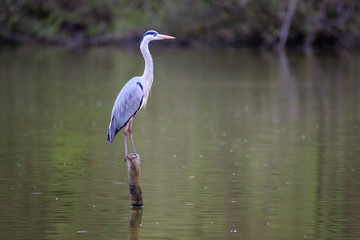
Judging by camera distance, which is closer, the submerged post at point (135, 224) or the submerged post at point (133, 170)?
the submerged post at point (135, 224)

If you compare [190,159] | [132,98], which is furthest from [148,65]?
[190,159]

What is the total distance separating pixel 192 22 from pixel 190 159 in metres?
31.0

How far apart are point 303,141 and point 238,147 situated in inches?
55.8

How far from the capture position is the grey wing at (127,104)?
989cm

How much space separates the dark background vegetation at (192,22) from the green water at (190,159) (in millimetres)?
14944

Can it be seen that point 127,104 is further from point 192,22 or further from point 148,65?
point 192,22

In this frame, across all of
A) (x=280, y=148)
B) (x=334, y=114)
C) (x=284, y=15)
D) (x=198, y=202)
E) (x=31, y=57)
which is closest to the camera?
(x=198, y=202)

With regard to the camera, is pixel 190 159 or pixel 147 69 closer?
pixel 147 69

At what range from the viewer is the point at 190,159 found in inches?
509

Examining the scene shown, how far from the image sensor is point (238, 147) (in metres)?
14.2

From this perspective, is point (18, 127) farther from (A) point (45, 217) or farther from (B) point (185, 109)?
(A) point (45, 217)

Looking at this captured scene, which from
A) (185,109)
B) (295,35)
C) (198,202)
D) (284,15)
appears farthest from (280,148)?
(295,35)

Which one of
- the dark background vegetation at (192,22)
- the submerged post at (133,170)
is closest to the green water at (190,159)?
the submerged post at (133,170)

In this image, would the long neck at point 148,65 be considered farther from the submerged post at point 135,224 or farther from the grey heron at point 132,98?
the submerged post at point 135,224
